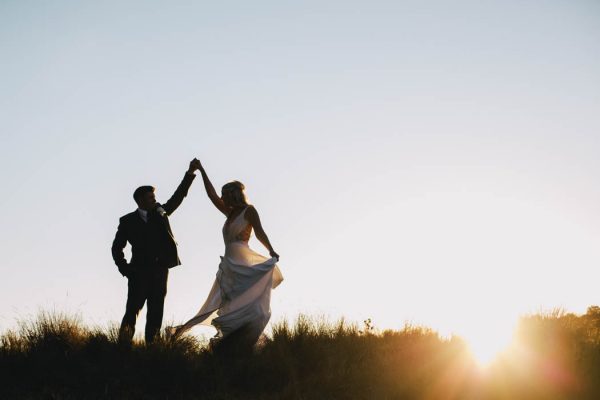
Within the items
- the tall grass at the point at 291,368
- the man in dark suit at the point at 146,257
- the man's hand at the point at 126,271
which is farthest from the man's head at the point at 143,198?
the tall grass at the point at 291,368

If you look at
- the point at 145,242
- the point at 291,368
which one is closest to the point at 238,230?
the point at 145,242

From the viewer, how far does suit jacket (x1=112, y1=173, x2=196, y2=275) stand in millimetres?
8914

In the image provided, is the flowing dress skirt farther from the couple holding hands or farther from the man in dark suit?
the man in dark suit

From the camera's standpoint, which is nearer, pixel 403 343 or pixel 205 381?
pixel 205 381

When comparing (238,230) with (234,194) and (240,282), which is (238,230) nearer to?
(234,194)

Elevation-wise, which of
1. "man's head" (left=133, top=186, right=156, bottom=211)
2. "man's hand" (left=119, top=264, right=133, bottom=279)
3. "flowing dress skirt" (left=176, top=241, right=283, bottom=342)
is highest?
"man's head" (left=133, top=186, right=156, bottom=211)

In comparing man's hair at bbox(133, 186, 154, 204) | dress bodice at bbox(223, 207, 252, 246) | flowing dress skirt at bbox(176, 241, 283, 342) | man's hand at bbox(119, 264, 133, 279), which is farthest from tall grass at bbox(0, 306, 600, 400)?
man's hair at bbox(133, 186, 154, 204)

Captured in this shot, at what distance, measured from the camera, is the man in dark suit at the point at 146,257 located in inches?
347

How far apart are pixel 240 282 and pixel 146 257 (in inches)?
54.9

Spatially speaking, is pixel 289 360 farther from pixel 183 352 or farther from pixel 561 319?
pixel 561 319

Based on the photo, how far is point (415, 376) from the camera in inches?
340

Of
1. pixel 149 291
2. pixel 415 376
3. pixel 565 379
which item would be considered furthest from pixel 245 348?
pixel 565 379

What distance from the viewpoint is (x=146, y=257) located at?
888 centimetres

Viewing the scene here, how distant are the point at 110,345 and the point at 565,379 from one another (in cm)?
629
